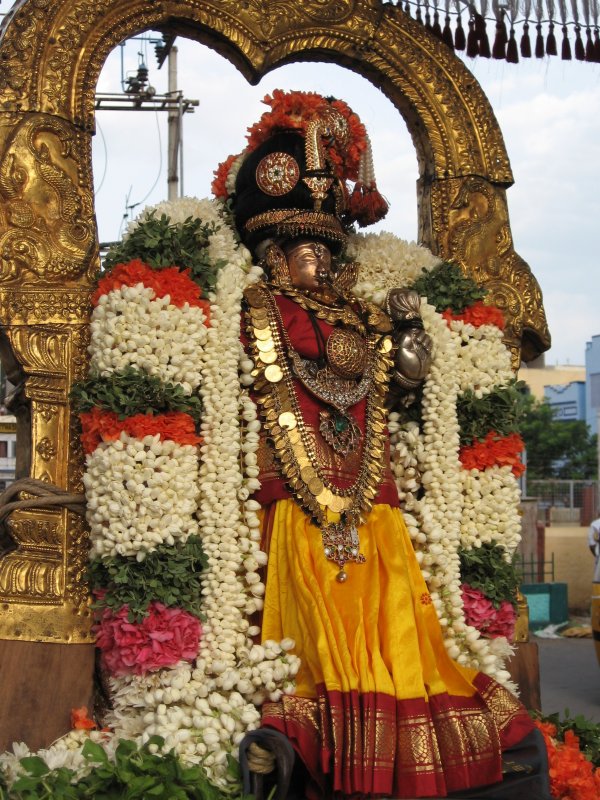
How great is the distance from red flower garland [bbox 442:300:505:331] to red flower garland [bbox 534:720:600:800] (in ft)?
6.71

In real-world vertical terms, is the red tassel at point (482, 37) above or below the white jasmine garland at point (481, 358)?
above

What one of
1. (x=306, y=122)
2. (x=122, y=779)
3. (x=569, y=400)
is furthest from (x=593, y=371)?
(x=122, y=779)

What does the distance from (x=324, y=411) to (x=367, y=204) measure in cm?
119

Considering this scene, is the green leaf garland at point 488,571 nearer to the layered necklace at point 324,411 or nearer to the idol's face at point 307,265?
the layered necklace at point 324,411

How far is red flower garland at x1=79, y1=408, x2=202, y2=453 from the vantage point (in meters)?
4.90

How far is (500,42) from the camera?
6324 mm

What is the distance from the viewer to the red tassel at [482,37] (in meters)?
6.31

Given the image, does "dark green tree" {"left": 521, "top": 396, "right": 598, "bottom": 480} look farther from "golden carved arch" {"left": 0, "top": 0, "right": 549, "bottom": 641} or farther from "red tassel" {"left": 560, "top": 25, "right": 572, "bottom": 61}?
"golden carved arch" {"left": 0, "top": 0, "right": 549, "bottom": 641}

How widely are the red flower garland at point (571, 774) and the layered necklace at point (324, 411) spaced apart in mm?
1294

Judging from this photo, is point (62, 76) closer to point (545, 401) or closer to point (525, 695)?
point (525, 695)

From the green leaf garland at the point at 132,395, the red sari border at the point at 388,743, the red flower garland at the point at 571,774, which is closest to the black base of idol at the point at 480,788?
the red sari border at the point at 388,743

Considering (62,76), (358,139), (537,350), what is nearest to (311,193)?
(358,139)

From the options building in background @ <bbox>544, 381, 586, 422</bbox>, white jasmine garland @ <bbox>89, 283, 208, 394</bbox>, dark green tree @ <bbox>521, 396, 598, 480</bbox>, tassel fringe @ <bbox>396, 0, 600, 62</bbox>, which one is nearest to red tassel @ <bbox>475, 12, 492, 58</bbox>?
tassel fringe @ <bbox>396, 0, 600, 62</bbox>

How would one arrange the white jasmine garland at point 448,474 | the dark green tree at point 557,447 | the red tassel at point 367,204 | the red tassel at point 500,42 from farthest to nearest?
the dark green tree at point 557,447, the red tassel at point 500,42, the red tassel at point 367,204, the white jasmine garland at point 448,474
